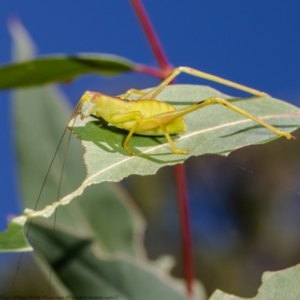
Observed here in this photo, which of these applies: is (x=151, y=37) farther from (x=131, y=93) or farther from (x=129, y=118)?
(x=129, y=118)

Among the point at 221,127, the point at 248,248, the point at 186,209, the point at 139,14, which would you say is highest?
the point at 139,14

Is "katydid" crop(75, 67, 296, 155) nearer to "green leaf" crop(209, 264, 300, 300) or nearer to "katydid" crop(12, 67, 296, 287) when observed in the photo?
"katydid" crop(12, 67, 296, 287)

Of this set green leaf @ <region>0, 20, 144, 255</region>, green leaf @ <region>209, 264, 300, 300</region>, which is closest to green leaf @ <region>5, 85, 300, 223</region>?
green leaf @ <region>209, 264, 300, 300</region>

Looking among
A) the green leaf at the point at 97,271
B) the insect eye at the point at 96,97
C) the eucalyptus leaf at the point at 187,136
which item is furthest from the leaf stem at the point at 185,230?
the insect eye at the point at 96,97

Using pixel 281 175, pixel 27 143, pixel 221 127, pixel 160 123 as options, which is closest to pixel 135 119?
pixel 160 123

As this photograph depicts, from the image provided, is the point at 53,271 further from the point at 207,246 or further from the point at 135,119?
the point at 207,246

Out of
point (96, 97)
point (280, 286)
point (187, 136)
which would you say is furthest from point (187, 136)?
point (280, 286)

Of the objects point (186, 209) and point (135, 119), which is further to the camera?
point (186, 209)
